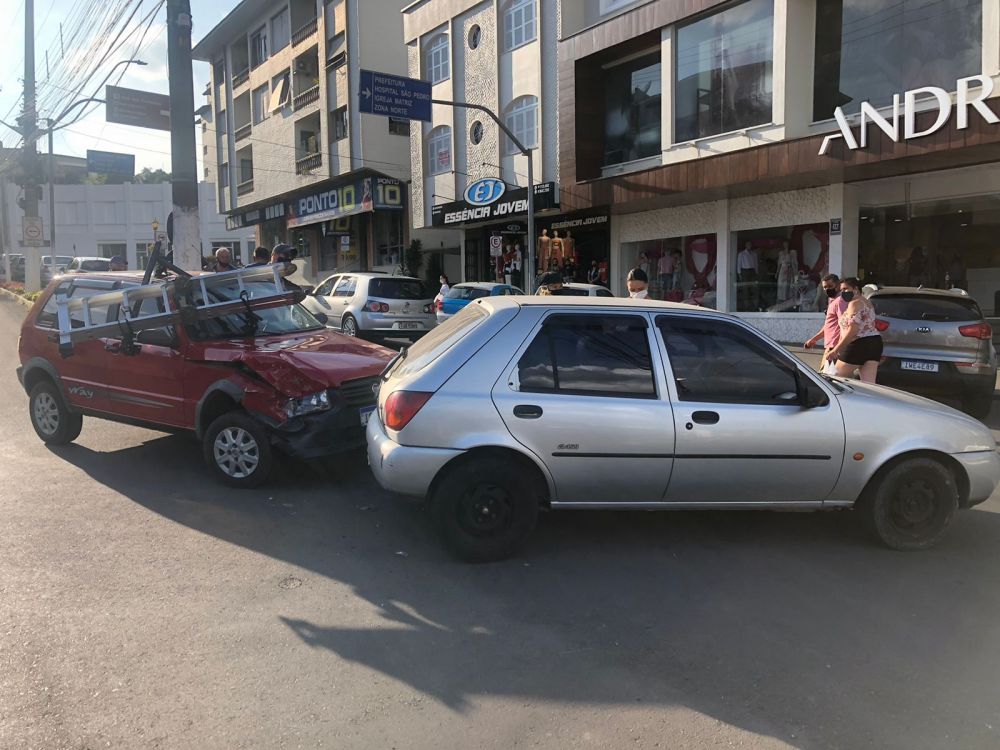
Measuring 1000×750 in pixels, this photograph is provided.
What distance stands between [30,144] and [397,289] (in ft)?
74.2

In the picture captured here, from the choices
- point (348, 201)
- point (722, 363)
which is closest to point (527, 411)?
point (722, 363)

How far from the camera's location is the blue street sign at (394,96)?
1761cm

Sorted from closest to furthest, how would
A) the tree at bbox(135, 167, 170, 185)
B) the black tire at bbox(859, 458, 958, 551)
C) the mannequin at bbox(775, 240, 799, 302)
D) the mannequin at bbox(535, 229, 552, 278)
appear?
the black tire at bbox(859, 458, 958, 551), the mannequin at bbox(775, 240, 799, 302), the mannequin at bbox(535, 229, 552, 278), the tree at bbox(135, 167, 170, 185)

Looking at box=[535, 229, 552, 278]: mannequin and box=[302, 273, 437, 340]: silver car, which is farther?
box=[535, 229, 552, 278]: mannequin

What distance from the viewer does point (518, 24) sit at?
21812mm

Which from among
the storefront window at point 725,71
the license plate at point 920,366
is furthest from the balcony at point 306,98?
the license plate at point 920,366

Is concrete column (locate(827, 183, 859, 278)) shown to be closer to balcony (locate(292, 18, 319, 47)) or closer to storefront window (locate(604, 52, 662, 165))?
storefront window (locate(604, 52, 662, 165))

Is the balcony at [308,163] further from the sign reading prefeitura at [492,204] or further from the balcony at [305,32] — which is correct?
the sign reading prefeitura at [492,204]

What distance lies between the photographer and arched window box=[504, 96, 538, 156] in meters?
21.4

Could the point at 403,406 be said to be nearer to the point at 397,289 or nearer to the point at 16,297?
the point at 397,289

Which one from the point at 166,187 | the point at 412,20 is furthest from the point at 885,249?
the point at 166,187

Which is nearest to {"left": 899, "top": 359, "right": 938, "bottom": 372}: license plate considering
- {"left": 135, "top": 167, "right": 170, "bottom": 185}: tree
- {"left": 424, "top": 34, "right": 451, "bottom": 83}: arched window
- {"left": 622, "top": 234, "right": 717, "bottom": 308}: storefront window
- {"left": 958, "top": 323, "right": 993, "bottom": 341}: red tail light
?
{"left": 958, "top": 323, "right": 993, "bottom": 341}: red tail light

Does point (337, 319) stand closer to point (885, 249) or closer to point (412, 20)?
point (885, 249)

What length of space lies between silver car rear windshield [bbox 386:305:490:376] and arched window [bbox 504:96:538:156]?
685 inches
